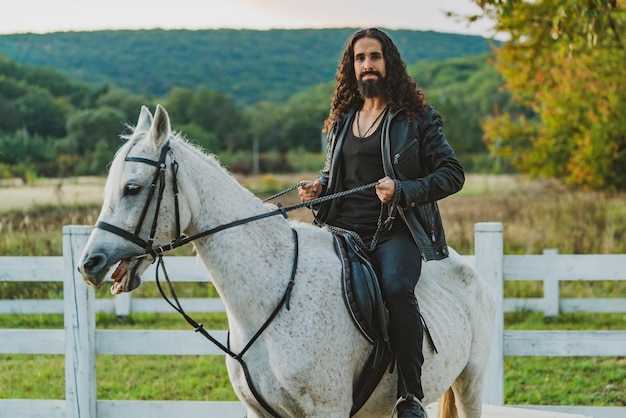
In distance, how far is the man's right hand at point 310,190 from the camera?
170 inches

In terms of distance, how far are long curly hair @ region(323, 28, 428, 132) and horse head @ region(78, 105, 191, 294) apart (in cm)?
120

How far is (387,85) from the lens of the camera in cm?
421

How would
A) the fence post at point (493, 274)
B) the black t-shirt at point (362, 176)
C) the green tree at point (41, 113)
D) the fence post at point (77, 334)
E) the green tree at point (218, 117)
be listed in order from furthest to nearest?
the green tree at point (218, 117) < the green tree at point (41, 113) < the fence post at point (493, 274) < the fence post at point (77, 334) < the black t-shirt at point (362, 176)

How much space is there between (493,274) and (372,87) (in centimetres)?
232

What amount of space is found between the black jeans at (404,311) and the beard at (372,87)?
0.84 m

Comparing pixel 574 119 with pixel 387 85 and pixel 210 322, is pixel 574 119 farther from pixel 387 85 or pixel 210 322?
pixel 387 85

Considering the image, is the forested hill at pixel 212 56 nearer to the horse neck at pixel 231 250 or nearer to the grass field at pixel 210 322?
the grass field at pixel 210 322

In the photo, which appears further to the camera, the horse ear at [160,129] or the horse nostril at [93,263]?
the horse ear at [160,129]

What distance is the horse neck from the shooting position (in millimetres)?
3682

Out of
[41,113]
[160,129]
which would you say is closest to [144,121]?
[160,129]

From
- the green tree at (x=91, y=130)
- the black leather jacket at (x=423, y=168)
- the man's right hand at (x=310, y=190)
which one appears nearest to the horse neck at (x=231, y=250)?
the man's right hand at (x=310, y=190)

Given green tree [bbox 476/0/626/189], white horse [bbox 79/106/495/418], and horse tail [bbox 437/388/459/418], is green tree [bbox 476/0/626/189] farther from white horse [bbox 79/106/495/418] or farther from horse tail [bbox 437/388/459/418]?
white horse [bbox 79/106/495/418]

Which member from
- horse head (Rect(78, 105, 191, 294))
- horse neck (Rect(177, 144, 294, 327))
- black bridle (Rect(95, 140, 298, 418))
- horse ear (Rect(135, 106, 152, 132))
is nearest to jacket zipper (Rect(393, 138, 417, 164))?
black bridle (Rect(95, 140, 298, 418))

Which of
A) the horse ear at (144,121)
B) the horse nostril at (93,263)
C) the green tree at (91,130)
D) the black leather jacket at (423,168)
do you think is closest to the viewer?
the horse nostril at (93,263)
